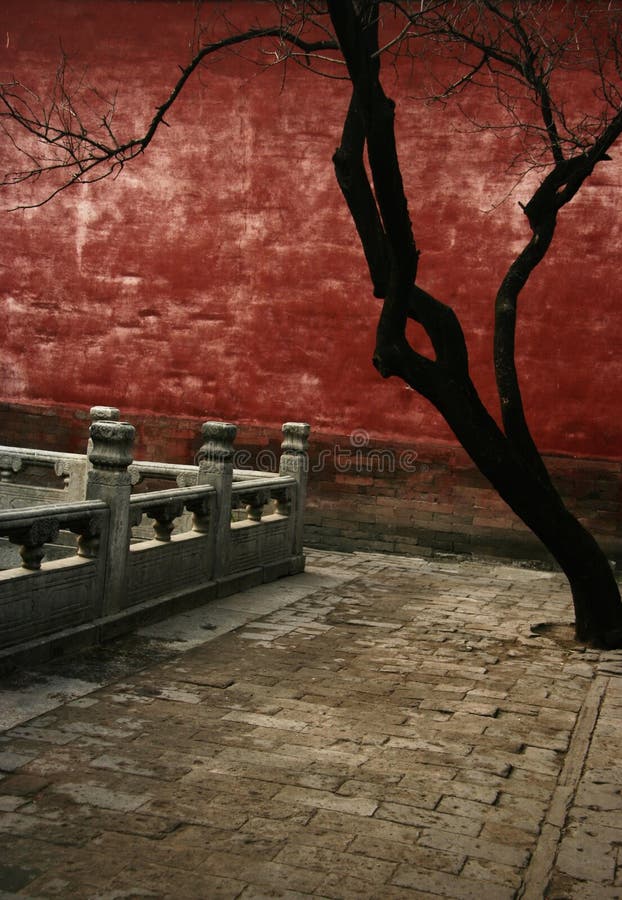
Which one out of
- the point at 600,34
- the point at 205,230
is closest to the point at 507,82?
the point at 600,34

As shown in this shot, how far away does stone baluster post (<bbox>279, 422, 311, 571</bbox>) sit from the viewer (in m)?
9.34

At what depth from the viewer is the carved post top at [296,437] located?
9383 mm

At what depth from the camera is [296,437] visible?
944cm

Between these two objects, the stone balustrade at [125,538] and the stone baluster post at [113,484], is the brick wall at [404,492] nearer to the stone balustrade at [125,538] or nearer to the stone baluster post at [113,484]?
the stone balustrade at [125,538]

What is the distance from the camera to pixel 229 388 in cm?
1152

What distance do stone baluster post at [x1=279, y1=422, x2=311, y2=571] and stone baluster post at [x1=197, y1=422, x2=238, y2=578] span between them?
139cm

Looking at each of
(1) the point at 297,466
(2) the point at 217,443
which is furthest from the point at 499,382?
(1) the point at 297,466

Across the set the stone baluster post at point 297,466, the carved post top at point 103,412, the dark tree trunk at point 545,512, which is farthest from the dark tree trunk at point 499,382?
the carved post top at point 103,412

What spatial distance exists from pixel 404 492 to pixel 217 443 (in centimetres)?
351

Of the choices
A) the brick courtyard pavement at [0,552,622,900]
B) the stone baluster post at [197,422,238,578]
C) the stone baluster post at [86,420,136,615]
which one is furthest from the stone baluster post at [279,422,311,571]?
the stone baluster post at [86,420,136,615]

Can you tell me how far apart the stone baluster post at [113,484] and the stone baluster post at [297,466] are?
3.02m

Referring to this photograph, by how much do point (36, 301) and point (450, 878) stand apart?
978cm

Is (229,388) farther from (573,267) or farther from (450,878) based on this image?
(450,878)

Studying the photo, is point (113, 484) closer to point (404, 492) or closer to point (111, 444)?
point (111, 444)
